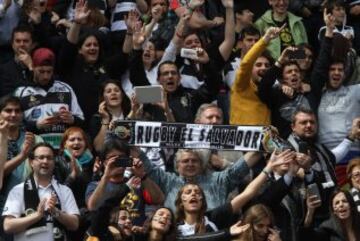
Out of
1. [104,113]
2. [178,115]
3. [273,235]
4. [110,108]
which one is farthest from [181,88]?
[273,235]

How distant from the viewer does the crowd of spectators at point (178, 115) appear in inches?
543

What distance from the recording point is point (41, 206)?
1336cm

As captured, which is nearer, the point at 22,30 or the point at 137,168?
the point at 137,168

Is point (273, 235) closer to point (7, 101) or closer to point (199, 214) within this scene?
point (199, 214)

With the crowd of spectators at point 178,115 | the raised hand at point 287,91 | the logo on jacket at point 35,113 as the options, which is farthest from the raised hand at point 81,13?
the raised hand at point 287,91

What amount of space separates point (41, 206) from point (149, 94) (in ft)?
5.02

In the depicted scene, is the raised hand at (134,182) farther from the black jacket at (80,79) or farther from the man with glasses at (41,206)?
the black jacket at (80,79)

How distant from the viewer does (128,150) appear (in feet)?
46.6

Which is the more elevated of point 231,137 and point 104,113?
point 104,113

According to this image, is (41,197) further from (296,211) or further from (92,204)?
(296,211)

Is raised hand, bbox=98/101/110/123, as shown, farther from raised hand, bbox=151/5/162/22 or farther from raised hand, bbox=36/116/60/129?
raised hand, bbox=151/5/162/22

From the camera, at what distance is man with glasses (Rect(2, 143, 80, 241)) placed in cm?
1350

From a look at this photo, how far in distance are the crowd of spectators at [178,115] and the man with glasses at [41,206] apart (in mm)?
12

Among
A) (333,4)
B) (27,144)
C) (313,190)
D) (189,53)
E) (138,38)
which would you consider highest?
(333,4)
